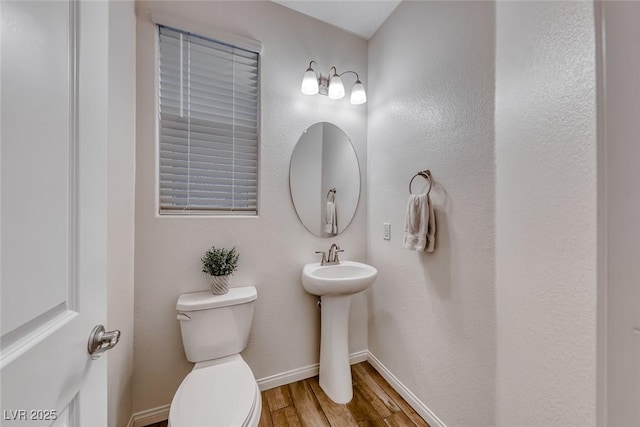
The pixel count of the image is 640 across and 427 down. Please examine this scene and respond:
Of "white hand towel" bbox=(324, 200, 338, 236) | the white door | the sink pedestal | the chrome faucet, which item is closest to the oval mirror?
"white hand towel" bbox=(324, 200, 338, 236)

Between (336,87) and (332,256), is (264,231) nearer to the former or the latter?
(332,256)

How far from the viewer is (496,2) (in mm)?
998

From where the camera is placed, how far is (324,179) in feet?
Answer: 5.75

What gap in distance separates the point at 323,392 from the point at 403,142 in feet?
5.50

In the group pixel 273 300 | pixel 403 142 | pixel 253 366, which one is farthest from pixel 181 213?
pixel 403 142

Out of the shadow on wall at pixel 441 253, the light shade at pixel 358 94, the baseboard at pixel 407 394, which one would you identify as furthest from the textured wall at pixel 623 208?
the light shade at pixel 358 94

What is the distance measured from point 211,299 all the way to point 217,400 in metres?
0.47

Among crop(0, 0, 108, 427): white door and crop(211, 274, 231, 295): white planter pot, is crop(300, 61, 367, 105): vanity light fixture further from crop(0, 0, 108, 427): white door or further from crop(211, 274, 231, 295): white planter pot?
crop(211, 274, 231, 295): white planter pot

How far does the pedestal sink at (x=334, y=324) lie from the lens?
1.45 meters

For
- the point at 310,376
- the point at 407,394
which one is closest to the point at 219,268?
the point at 310,376

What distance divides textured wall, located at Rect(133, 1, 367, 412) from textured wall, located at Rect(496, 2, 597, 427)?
1.01 meters

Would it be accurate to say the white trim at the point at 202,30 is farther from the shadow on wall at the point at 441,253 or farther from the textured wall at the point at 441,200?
the shadow on wall at the point at 441,253

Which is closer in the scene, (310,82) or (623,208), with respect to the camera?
(623,208)

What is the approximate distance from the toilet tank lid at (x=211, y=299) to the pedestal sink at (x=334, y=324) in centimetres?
36
